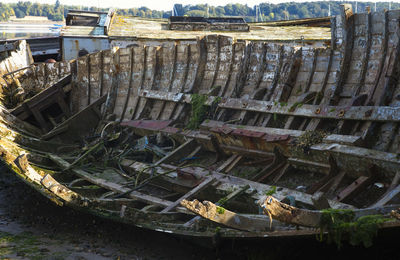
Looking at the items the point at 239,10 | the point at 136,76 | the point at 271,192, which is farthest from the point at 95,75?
the point at 239,10

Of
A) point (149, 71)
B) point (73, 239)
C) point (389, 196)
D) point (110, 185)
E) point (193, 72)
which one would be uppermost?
point (193, 72)

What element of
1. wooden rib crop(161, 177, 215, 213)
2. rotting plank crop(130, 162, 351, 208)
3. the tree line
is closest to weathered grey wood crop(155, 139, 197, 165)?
rotting plank crop(130, 162, 351, 208)

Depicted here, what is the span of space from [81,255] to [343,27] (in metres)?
5.76

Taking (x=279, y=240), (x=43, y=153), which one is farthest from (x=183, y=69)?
(x=279, y=240)

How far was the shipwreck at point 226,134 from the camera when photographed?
20.6 feet

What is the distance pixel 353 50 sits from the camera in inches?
336

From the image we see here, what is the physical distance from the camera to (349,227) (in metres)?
4.84

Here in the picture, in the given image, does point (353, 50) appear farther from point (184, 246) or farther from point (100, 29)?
point (100, 29)

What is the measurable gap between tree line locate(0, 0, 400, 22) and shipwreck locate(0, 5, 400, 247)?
93.2 meters

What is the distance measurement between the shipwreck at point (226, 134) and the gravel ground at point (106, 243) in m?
0.36

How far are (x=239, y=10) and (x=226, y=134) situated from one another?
455 feet

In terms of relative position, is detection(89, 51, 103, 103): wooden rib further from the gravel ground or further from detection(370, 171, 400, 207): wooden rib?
detection(370, 171, 400, 207): wooden rib

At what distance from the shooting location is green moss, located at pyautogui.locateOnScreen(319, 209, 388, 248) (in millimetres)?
4695

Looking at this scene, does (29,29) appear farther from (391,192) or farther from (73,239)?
(391,192)
